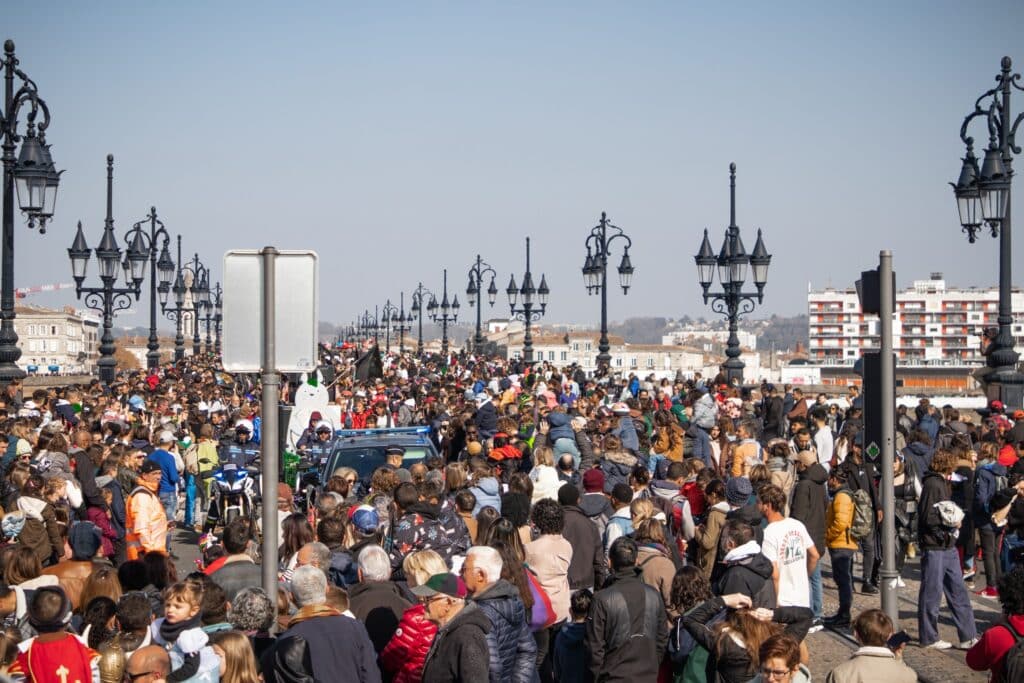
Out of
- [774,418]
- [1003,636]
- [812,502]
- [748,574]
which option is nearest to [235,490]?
[812,502]

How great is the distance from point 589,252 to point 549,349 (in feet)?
396

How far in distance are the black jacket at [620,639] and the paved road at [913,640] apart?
9.24ft

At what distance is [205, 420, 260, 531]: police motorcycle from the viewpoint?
14.0 metres

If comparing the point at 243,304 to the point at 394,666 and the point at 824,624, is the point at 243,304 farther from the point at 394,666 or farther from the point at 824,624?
the point at 824,624

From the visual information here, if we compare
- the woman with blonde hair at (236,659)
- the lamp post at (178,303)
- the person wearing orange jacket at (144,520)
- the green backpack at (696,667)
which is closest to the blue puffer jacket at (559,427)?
the person wearing orange jacket at (144,520)

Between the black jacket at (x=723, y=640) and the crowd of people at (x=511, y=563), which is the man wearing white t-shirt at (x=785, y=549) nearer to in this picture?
the crowd of people at (x=511, y=563)

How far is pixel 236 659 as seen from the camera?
598cm

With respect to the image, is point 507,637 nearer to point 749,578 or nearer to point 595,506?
point 749,578

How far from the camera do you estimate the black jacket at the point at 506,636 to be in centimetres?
655

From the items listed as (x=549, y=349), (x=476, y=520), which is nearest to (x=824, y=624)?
(x=476, y=520)

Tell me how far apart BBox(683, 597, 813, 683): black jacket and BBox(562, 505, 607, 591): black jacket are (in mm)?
2245

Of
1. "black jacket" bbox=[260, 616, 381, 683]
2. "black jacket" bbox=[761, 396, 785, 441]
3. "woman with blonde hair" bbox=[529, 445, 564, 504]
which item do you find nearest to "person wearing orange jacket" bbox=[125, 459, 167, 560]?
"woman with blonde hair" bbox=[529, 445, 564, 504]

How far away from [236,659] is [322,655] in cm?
53

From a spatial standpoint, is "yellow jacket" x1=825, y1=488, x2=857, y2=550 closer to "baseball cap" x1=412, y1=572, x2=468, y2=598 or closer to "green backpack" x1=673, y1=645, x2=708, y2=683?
"green backpack" x1=673, y1=645, x2=708, y2=683
